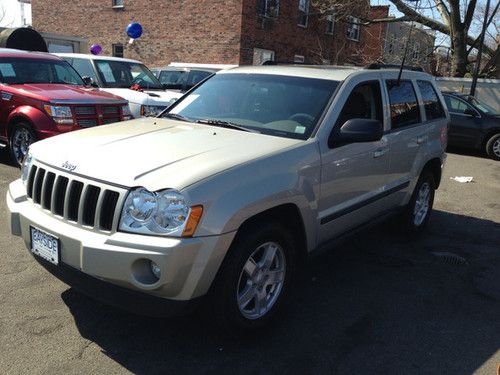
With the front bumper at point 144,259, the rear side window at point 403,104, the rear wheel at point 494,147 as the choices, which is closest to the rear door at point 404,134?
the rear side window at point 403,104

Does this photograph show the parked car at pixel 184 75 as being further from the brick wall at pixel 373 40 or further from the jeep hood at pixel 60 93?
the brick wall at pixel 373 40

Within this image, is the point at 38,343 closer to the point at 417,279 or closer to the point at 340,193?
the point at 340,193

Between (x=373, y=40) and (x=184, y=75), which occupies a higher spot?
(x=373, y=40)

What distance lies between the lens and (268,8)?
22.2 metres

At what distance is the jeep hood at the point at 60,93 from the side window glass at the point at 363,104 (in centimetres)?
459

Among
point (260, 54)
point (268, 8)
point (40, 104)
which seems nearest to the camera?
point (40, 104)

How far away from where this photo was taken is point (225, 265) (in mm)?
2949

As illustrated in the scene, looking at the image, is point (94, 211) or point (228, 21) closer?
point (94, 211)

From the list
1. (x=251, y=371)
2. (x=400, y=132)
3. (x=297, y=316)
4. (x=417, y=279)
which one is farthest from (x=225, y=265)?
(x=400, y=132)

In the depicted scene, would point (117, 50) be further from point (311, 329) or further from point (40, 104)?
point (311, 329)

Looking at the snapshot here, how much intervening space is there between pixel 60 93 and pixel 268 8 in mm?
16402

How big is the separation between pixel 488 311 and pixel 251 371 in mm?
2127

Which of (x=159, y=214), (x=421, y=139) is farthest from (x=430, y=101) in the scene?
(x=159, y=214)

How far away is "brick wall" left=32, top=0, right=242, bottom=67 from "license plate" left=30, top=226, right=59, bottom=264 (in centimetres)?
1857
